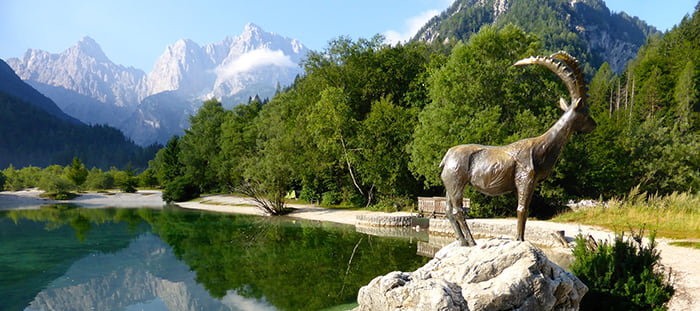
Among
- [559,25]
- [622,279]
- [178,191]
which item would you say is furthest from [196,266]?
[559,25]

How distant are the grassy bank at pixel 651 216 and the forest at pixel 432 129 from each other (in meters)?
2.25

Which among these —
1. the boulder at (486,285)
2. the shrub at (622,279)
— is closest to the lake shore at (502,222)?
the shrub at (622,279)

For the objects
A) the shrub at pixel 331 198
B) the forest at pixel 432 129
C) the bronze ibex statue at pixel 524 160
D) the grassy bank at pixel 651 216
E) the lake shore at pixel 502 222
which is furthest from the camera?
the shrub at pixel 331 198

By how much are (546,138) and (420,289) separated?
3.40m

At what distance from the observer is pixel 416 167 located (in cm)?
2241

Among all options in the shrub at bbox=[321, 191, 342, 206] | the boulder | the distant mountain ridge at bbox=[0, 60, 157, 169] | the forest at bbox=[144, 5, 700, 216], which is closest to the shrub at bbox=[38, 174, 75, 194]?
the forest at bbox=[144, 5, 700, 216]

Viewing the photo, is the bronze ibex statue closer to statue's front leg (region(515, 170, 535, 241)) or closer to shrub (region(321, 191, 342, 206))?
statue's front leg (region(515, 170, 535, 241))

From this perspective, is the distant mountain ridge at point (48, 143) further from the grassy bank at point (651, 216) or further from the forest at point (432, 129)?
the grassy bank at point (651, 216)

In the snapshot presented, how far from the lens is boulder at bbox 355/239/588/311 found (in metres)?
4.59

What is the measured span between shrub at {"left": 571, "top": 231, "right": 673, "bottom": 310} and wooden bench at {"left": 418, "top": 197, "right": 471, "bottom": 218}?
39.9 ft

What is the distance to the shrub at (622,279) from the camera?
5.55m

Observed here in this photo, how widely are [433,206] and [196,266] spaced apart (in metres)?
11.7

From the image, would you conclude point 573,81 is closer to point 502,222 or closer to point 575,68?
point 575,68

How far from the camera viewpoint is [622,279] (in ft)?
18.9
